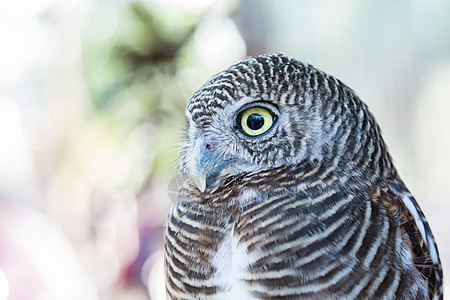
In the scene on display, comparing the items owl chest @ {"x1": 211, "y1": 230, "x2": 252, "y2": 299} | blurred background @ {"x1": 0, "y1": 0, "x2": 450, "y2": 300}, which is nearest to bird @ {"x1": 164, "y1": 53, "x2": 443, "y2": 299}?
owl chest @ {"x1": 211, "y1": 230, "x2": 252, "y2": 299}

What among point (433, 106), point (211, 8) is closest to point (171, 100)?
point (211, 8)

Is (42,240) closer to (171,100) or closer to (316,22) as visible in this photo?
(171,100)

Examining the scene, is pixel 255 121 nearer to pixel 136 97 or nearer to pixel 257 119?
pixel 257 119

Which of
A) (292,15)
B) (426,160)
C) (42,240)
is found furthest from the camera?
(426,160)

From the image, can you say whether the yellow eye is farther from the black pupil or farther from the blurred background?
the blurred background

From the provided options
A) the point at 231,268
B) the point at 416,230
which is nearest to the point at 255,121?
the point at 231,268

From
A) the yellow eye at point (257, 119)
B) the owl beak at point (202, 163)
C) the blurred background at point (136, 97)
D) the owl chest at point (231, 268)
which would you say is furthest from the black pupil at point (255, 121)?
the blurred background at point (136, 97)
